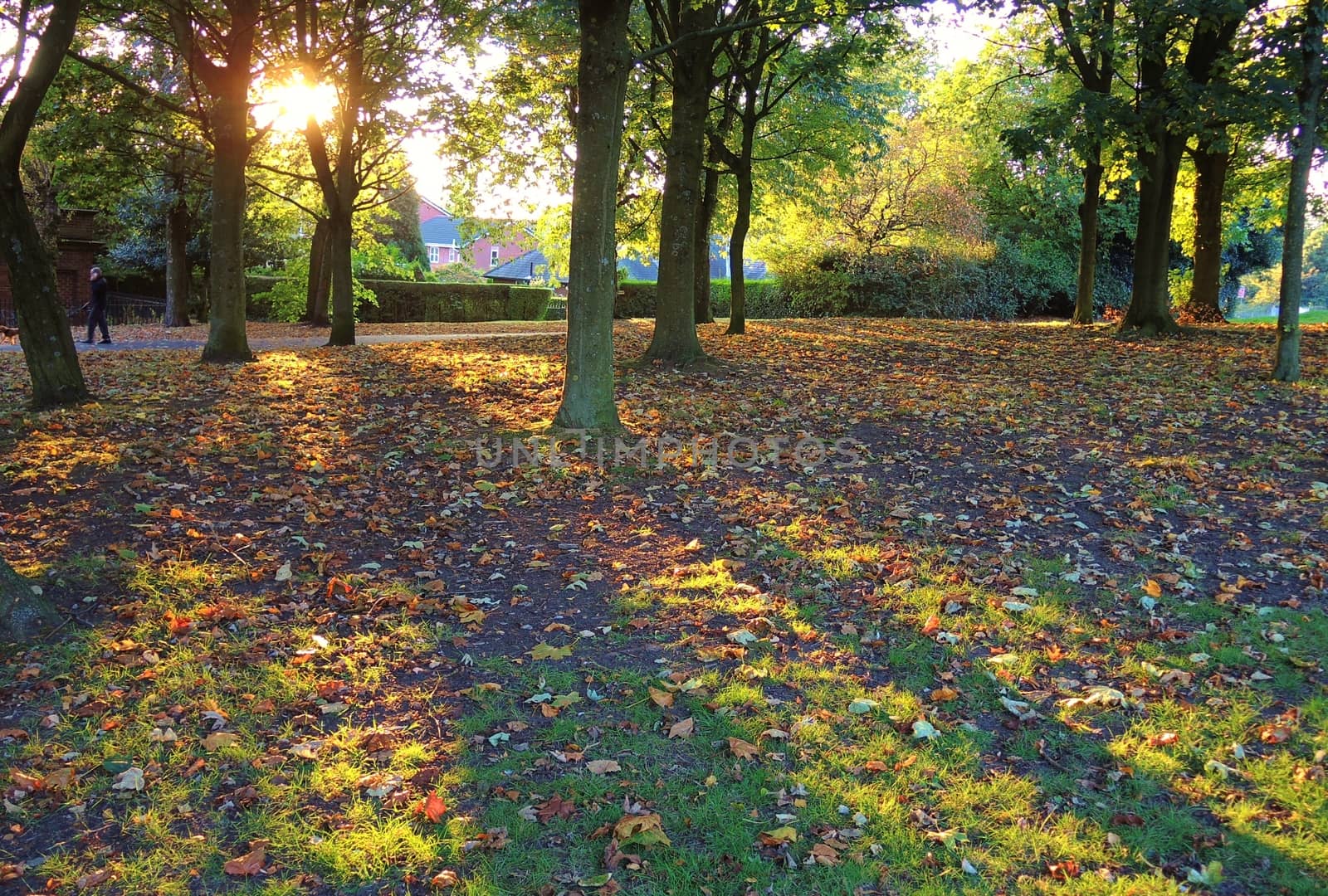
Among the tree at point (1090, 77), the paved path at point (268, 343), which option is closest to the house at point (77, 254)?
the paved path at point (268, 343)

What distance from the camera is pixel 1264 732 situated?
3.87m

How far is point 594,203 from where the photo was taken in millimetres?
8203

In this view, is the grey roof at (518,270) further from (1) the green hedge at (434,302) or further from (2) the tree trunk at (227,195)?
(2) the tree trunk at (227,195)

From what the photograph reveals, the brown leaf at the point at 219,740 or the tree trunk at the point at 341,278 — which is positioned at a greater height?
the tree trunk at the point at 341,278

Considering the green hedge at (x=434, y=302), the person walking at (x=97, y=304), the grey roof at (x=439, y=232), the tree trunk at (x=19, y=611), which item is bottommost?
the tree trunk at (x=19, y=611)

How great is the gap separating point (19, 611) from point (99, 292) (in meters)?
16.7

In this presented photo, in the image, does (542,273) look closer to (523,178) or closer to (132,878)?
(523,178)

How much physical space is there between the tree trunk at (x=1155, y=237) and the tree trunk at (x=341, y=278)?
1538cm

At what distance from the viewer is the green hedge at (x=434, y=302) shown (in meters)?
31.1

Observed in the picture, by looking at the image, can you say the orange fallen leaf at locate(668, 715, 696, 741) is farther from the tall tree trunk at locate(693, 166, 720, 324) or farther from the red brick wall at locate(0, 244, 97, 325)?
the red brick wall at locate(0, 244, 97, 325)

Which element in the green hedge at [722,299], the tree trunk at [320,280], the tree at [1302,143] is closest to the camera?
the tree at [1302,143]

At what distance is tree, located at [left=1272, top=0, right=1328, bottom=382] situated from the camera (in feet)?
32.0

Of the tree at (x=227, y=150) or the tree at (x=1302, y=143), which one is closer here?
the tree at (x=1302, y=143)

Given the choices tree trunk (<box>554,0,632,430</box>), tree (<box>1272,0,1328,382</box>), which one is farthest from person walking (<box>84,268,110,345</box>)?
tree (<box>1272,0,1328,382</box>)
